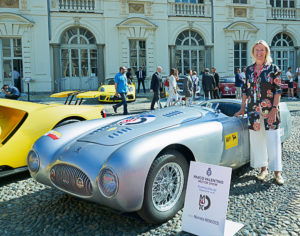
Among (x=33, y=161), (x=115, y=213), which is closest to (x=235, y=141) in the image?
(x=115, y=213)

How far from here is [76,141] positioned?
131 inches

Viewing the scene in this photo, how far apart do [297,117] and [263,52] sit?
636cm

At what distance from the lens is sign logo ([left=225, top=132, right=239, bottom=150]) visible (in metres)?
3.56

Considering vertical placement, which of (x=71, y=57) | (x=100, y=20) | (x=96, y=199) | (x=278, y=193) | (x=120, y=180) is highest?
(x=100, y=20)

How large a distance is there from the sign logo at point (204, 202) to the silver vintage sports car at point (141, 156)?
39 centimetres

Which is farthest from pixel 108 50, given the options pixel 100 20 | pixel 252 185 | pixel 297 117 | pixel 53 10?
pixel 252 185

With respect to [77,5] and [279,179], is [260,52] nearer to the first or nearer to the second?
[279,179]

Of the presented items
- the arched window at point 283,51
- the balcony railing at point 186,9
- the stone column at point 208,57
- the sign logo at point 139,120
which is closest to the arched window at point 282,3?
the arched window at point 283,51

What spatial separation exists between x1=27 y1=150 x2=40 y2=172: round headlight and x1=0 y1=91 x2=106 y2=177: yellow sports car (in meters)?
0.76

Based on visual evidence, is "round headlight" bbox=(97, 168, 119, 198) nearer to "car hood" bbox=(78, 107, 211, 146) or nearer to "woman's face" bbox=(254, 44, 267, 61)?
"car hood" bbox=(78, 107, 211, 146)

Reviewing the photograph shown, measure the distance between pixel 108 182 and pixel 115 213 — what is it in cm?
64

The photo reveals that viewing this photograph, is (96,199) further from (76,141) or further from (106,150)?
(76,141)

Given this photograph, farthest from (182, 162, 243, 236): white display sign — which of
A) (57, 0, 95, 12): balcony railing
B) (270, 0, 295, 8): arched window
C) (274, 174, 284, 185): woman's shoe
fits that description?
(270, 0, 295, 8): arched window

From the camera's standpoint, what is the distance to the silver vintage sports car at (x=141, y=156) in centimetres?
265
